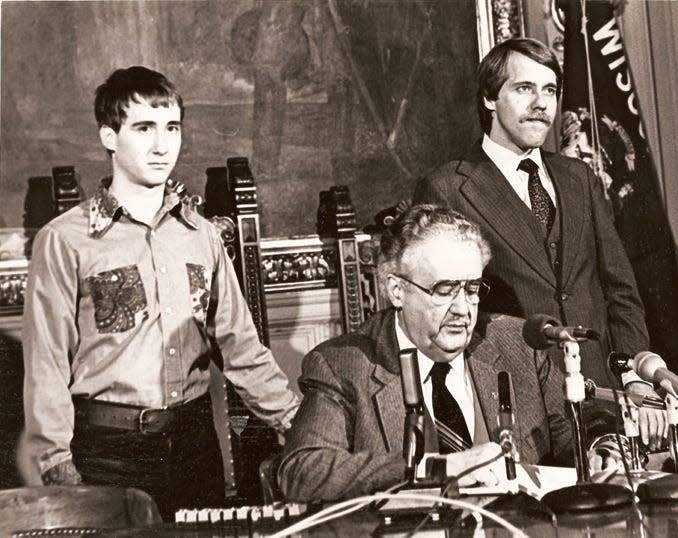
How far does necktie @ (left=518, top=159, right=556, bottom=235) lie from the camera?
4367 millimetres

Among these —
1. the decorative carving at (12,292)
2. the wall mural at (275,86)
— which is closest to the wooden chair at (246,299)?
the wall mural at (275,86)

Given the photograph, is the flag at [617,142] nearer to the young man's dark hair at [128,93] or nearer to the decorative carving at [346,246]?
the decorative carving at [346,246]

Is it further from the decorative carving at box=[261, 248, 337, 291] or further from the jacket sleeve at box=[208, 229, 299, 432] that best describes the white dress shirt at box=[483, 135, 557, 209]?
the jacket sleeve at box=[208, 229, 299, 432]

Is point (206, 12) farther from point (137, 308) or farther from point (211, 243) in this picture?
point (137, 308)

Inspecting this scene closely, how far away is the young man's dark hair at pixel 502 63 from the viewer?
441 centimetres

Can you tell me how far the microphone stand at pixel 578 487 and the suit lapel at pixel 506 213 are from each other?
1.33m

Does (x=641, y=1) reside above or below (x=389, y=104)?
above

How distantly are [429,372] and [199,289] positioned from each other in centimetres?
114

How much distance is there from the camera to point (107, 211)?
4.19 m

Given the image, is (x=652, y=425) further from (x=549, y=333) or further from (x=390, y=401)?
(x=390, y=401)

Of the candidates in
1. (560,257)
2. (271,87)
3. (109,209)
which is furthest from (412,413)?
(271,87)

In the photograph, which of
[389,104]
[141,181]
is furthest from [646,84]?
[141,181]

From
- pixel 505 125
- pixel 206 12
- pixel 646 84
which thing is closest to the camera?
pixel 505 125

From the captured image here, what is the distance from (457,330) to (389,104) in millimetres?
2194
